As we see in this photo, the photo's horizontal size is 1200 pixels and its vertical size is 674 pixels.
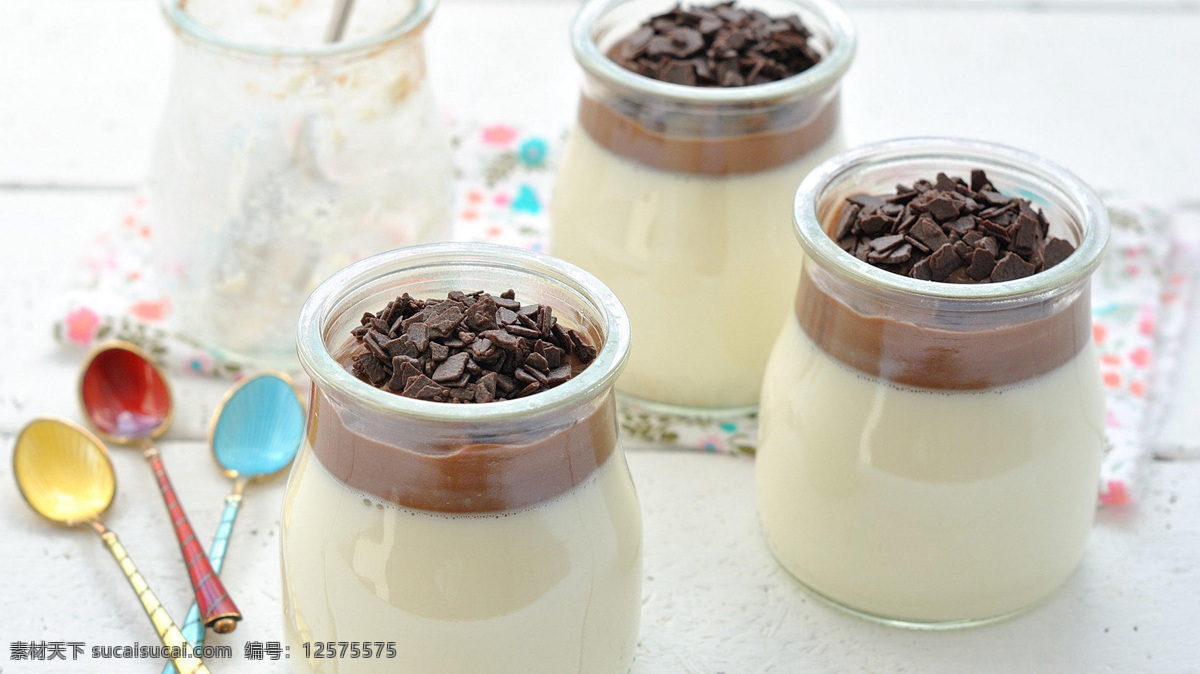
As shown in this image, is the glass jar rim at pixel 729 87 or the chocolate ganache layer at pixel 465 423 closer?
the chocolate ganache layer at pixel 465 423

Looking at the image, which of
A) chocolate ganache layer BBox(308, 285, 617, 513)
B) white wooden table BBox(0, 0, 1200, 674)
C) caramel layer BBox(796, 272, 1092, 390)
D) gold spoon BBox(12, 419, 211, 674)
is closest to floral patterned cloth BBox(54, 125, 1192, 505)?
white wooden table BBox(0, 0, 1200, 674)

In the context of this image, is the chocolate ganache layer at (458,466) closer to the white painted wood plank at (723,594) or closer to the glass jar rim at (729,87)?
the white painted wood plank at (723,594)

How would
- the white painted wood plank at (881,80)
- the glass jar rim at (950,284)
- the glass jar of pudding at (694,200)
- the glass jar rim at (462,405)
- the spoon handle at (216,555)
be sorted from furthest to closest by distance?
the white painted wood plank at (881,80) → the glass jar of pudding at (694,200) → the spoon handle at (216,555) → the glass jar rim at (950,284) → the glass jar rim at (462,405)

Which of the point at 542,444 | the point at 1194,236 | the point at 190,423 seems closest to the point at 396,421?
the point at 542,444

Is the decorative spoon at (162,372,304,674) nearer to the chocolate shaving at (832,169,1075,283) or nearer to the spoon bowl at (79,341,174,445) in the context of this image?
the spoon bowl at (79,341,174,445)

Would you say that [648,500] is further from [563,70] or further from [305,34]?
[563,70]

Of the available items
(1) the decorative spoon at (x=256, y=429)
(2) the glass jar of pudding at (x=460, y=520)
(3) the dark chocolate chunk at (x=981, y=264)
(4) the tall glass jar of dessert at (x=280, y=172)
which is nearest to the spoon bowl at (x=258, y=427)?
(1) the decorative spoon at (x=256, y=429)

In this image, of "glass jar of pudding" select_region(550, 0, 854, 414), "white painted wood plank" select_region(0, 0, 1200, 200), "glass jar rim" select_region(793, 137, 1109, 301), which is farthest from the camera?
"white painted wood plank" select_region(0, 0, 1200, 200)
